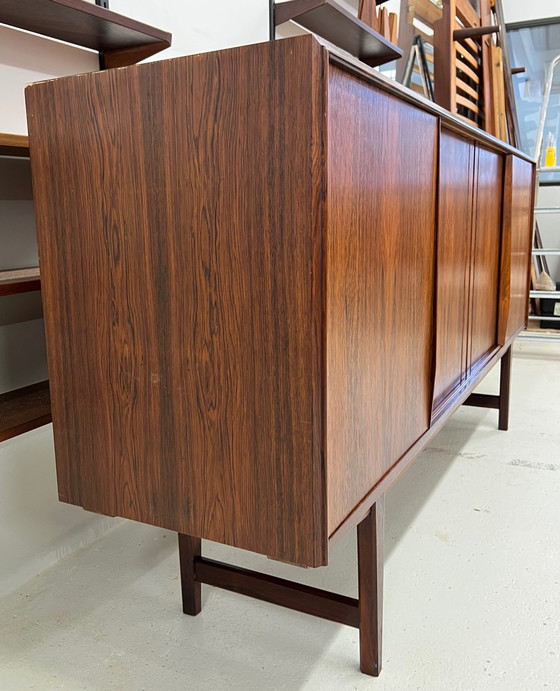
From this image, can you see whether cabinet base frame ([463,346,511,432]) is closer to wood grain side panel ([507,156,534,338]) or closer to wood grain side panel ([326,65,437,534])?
wood grain side panel ([507,156,534,338])

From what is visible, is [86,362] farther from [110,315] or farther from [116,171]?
[116,171]

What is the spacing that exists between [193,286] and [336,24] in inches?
67.7

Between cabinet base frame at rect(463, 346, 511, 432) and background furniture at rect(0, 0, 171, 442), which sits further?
cabinet base frame at rect(463, 346, 511, 432)

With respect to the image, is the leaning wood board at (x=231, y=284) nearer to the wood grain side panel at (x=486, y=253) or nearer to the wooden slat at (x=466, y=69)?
the wood grain side panel at (x=486, y=253)

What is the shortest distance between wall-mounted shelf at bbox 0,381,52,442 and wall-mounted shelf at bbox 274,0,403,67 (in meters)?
1.55

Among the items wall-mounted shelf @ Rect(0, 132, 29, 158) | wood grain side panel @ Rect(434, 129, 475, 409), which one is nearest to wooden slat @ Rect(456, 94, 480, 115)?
wood grain side panel @ Rect(434, 129, 475, 409)

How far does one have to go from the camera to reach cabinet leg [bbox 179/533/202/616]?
1518 millimetres

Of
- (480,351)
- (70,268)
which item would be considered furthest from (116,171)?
(480,351)

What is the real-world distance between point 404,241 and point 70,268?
2.03 ft

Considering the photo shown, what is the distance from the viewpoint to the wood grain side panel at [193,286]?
90cm

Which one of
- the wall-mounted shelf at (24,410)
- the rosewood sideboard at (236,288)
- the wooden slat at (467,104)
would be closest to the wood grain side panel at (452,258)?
the rosewood sideboard at (236,288)

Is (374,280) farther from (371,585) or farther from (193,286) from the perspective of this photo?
(371,585)

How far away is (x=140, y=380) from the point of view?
3.56ft

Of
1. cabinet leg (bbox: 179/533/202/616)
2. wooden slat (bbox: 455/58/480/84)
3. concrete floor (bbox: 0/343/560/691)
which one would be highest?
wooden slat (bbox: 455/58/480/84)
